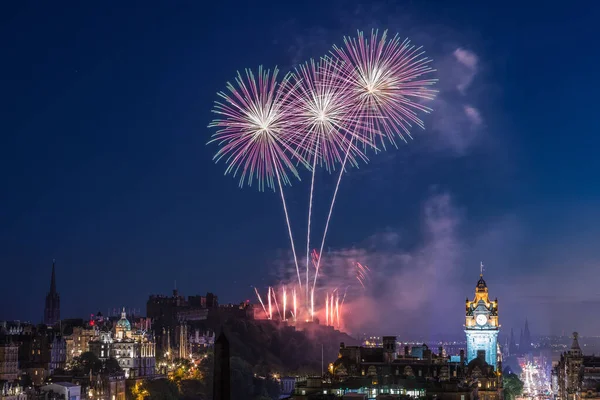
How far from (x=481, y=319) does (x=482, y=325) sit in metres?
1.07

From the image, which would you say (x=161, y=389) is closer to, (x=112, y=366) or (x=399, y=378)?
(x=112, y=366)

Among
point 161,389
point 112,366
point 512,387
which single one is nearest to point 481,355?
point 512,387

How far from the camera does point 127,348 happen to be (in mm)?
183750

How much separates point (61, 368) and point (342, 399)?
259 feet

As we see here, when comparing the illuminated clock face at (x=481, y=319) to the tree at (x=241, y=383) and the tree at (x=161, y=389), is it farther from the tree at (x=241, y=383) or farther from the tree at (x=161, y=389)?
the tree at (x=161, y=389)

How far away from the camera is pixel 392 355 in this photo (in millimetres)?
128500

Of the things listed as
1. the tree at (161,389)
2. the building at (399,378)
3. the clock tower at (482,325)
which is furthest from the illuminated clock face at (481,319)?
the tree at (161,389)

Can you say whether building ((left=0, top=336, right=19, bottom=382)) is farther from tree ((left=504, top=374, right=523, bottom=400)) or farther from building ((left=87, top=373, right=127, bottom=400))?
tree ((left=504, top=374, right=523, bottom=400))

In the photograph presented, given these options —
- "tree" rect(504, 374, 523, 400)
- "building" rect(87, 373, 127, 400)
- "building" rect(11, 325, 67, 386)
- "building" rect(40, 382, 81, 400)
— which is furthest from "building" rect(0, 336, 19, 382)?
"tree" rect(504, 374, 523, 400)

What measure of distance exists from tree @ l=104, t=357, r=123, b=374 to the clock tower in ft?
202

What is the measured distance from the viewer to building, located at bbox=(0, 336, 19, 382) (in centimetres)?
14075

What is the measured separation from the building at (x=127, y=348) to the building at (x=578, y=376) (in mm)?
78226

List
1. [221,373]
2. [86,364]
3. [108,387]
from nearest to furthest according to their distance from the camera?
[221,373] < [108,387] < [86,364]

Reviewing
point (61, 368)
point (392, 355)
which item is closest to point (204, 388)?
point (61, 368)
